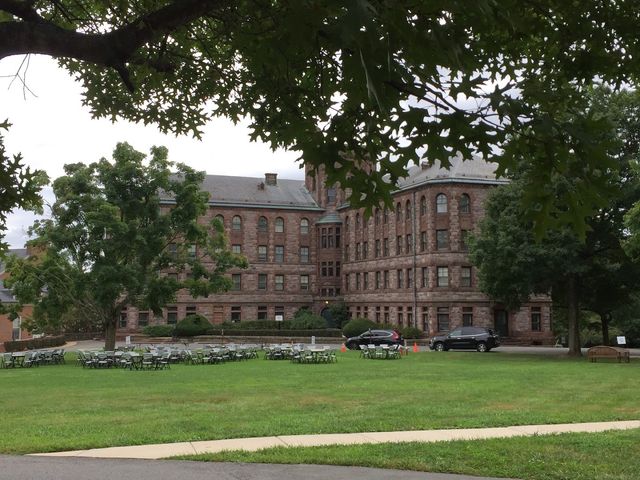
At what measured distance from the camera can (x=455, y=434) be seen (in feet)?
35.2

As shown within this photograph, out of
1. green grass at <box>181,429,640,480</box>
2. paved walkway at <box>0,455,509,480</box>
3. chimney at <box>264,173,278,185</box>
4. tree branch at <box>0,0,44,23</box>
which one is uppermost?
chimney at <box>264,173,278,185</box>

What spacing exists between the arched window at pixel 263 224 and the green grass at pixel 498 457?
61.9m

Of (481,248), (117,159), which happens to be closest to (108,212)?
(117,159)

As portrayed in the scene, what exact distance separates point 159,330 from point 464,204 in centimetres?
3111

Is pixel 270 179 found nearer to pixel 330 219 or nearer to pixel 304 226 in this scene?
pixel 304 226

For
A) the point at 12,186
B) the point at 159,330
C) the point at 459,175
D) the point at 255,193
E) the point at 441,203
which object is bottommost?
the point at 159,330

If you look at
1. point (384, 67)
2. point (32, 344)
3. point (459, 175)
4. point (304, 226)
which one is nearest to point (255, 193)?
point (304, 226)

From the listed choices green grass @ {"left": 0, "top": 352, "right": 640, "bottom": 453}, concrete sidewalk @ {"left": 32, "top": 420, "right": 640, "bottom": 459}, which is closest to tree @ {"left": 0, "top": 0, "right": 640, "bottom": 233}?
concrete sidewalk @ {"left": 32, "top": 420, "right": 640, "bottom": 459}

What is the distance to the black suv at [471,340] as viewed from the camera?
1682 inches

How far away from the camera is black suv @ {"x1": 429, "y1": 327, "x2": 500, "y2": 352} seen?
140 feet

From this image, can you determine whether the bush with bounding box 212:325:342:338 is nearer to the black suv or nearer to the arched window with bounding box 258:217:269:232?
the arched window with bounding box 258:217:269:232

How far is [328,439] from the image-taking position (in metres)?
10.3

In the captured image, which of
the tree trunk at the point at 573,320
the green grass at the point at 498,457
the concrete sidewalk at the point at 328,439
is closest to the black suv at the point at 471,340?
the tree trunk at the point at 573,320

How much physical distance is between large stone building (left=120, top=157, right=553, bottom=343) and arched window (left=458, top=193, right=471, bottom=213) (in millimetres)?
93
